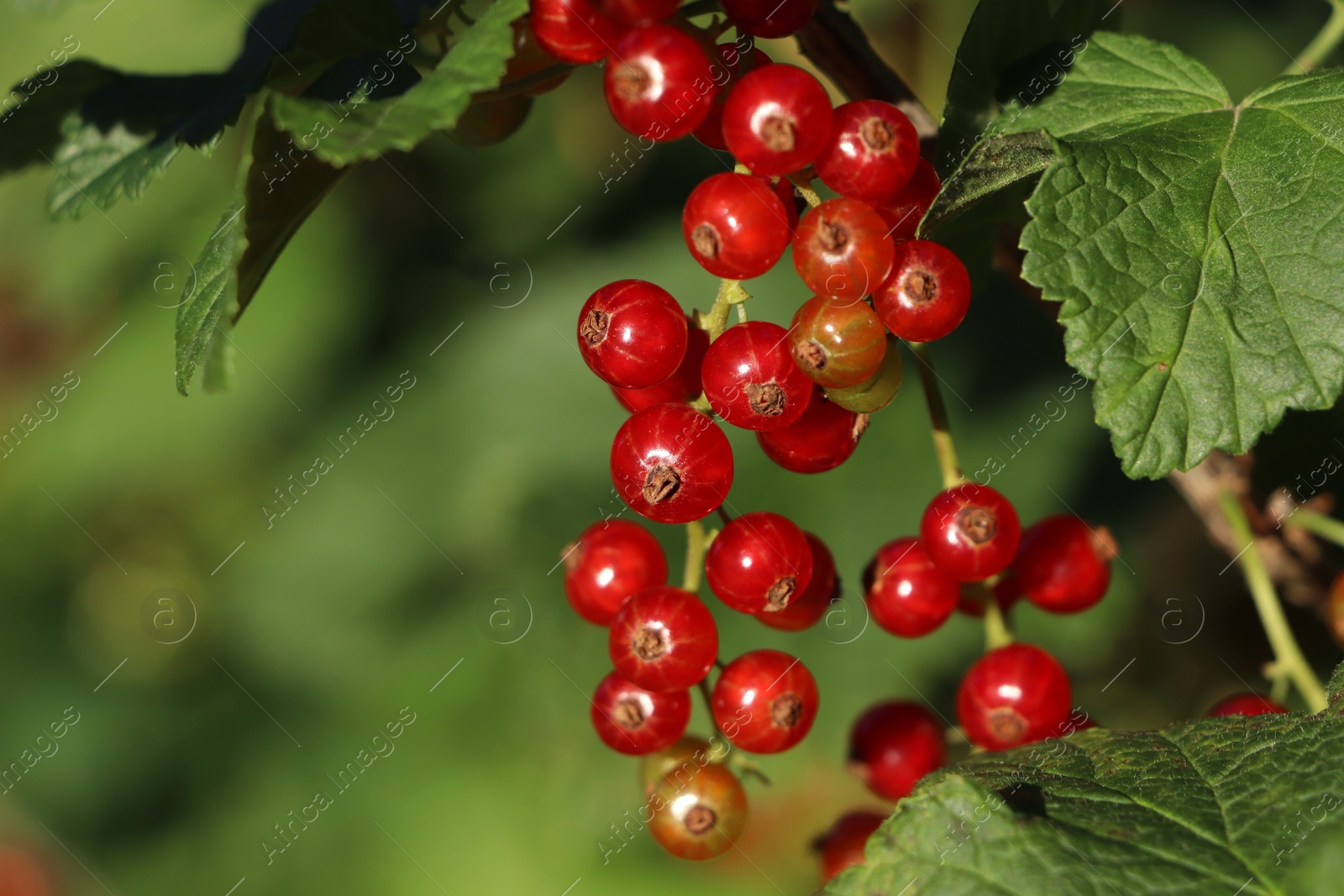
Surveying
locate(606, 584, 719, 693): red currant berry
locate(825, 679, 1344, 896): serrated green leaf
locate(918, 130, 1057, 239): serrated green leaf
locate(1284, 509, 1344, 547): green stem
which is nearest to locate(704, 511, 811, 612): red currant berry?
locate(606, 584, 719, 693): red currant berry

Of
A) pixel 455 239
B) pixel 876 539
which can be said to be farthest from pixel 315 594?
pixel 876 539

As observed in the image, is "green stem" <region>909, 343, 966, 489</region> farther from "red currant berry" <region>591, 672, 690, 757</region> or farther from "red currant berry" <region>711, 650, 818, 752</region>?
"red currant berry" <region>591, 672, 690, 757</region>

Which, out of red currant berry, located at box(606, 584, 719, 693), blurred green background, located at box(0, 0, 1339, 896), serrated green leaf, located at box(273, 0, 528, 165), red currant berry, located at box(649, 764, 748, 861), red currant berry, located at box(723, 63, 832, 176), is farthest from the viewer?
blurred green background, located at box(0, 0, 1339, 896)

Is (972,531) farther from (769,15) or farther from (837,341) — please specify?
(769,15)

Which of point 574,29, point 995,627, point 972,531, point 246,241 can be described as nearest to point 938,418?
point 972,531

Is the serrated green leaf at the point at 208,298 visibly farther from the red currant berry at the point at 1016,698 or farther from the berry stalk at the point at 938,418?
the red currant berry at the point at 1016,698

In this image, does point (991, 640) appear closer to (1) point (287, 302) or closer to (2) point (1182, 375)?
(2) point (1182, 375)
